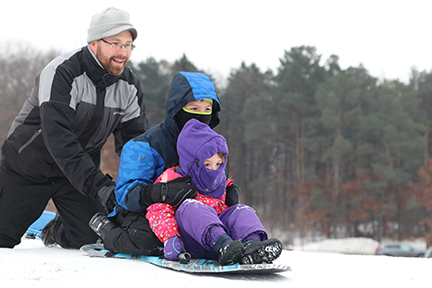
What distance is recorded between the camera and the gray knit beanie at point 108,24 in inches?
135

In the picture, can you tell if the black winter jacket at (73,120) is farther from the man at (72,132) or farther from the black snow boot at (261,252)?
the black snow boot at (261,252)

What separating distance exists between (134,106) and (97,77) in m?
0.50

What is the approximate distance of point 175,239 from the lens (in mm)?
2672

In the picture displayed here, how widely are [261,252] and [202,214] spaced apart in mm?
407

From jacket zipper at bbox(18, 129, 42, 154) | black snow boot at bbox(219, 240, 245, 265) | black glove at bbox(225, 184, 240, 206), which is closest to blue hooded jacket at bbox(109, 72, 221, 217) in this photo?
black glove at bbox(225, 184, 240, 206)

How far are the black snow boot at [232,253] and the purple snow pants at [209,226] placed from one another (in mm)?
141

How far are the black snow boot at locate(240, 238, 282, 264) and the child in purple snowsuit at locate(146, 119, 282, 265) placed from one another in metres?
0.05

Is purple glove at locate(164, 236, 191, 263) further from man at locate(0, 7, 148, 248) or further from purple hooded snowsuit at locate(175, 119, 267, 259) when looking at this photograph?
man at locate(0, 7, 148, 248)

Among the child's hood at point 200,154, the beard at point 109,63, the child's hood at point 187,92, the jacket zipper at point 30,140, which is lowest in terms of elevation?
the child's hood at point 200,154

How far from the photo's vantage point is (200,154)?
2.77m

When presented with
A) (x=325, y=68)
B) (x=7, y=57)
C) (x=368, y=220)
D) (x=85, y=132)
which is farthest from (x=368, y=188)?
(x=85, y=132)

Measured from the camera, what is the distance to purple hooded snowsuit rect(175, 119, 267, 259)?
8.66 ft

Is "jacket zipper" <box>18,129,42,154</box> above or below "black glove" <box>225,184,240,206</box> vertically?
above

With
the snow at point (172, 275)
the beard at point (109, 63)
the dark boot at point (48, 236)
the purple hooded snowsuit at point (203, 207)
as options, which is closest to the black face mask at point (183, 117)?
the purple hooded snowsuit at point (203, 207)
